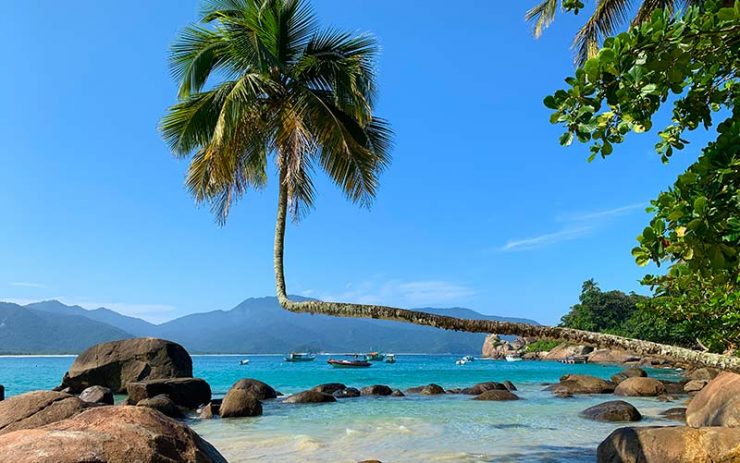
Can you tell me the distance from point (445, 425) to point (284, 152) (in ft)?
32.6

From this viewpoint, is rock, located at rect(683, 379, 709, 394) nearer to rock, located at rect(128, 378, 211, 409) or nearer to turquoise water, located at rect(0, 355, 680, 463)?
turquoise water, located at rect(0, 355, 680, 463)

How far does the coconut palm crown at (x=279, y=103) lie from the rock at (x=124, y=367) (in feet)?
53.9

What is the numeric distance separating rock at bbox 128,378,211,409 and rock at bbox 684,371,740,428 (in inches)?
666

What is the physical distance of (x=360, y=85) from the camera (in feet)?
34.3

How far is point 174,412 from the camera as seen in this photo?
18.3 metres

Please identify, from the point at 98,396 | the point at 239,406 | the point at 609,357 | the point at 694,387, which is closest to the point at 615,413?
the point at 239,406

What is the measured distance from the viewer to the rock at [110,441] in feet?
14.9

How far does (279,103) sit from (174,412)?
13.0m

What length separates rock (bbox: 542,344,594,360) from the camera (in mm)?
78144

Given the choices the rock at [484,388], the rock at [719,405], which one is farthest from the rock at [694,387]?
the rock at [719,405]

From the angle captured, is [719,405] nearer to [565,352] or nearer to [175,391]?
[175,391]

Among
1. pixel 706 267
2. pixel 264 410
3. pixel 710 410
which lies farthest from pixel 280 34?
pixel 264 410

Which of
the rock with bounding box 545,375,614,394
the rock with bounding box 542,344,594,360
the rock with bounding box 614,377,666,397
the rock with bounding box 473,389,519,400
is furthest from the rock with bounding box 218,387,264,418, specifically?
the rock with bounding box 542,344,594,360

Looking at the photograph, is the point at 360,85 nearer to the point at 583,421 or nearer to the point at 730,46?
the point at 730,46
